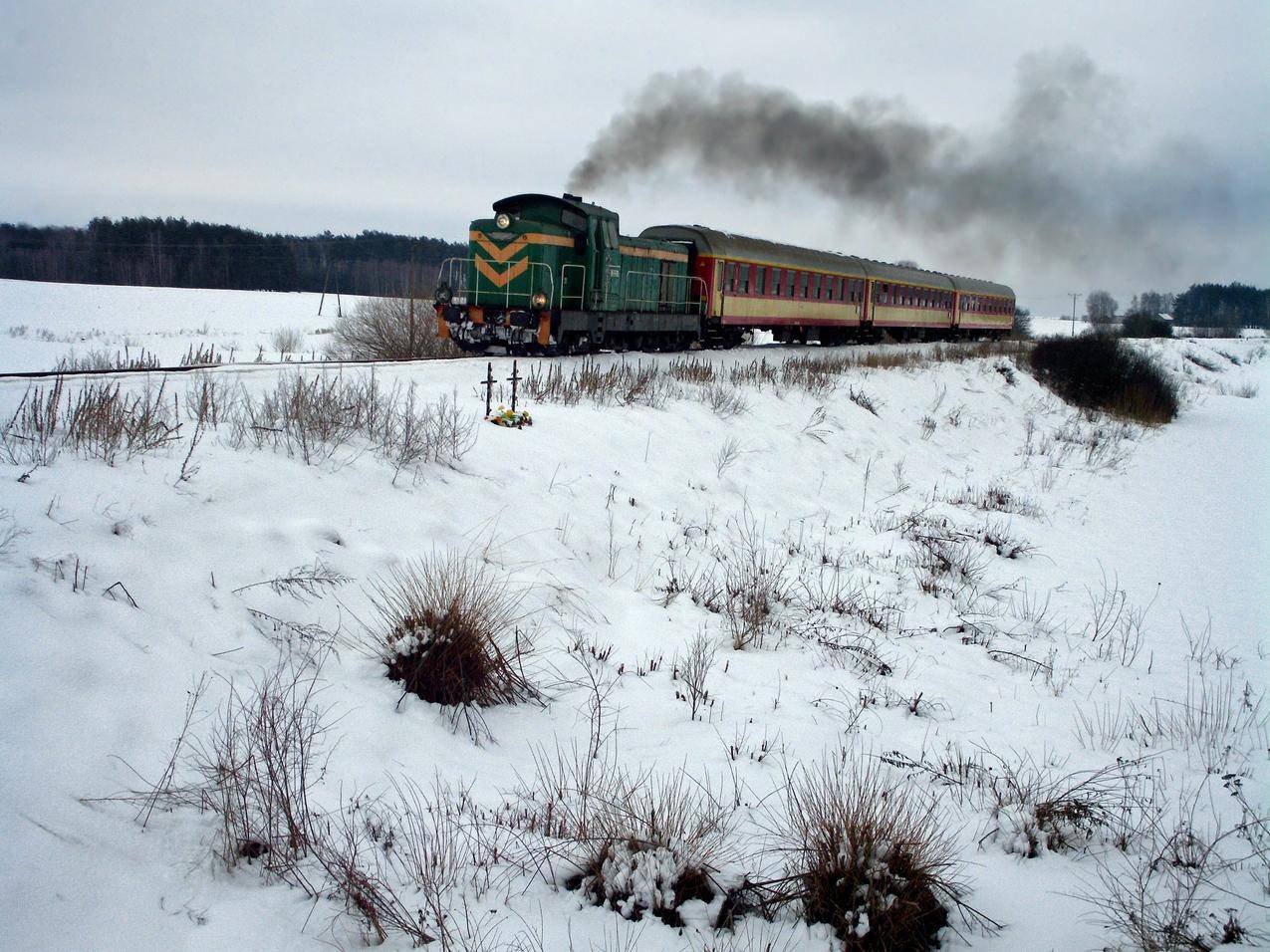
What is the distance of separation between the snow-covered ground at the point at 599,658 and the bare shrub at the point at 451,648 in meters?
0.12

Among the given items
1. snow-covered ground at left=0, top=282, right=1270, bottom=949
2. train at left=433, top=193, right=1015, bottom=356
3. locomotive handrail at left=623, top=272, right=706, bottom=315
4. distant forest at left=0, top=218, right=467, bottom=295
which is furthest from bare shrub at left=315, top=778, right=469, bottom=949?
distant forest at left=0, top=218, right=467, bottom=295

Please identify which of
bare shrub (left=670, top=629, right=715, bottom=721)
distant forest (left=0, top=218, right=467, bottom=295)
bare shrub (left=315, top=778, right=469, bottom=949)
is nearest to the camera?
bare shrub (left=315, top=778, right=469, bottom=949)

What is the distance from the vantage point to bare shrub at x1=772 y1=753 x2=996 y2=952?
285 cm

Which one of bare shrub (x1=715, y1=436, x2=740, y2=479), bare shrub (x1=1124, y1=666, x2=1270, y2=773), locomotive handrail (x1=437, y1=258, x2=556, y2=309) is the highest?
locomotive handrail (x1=437, y1=258, x2=556, y2=309)

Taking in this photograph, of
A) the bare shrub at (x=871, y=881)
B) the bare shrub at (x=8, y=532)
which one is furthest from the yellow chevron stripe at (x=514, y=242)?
the bare shrub at (x=871, y=881)

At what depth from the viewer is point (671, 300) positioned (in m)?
19.6

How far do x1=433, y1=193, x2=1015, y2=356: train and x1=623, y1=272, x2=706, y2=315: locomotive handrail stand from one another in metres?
0.03

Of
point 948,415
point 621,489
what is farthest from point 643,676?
point 948,415

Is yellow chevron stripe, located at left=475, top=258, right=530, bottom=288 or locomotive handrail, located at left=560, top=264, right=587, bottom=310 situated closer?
locomotive handrail, located at left=560, top=264, right=587, bottom=310

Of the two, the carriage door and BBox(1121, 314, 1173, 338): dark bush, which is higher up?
BBox(1121, 314, 1173, 338): dark bush

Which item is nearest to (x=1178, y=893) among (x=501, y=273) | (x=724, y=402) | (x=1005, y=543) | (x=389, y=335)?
(x=1005, y=543)

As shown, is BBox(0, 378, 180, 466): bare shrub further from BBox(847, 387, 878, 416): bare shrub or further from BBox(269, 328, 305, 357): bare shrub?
BBox(269, 328, 305, 357): bare shrub

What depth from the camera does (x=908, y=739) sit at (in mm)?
4648

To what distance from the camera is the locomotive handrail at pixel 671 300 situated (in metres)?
17.8
